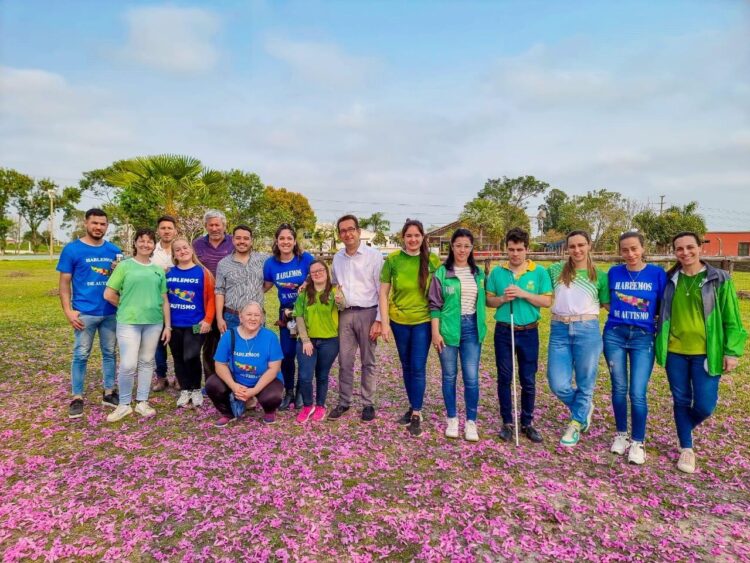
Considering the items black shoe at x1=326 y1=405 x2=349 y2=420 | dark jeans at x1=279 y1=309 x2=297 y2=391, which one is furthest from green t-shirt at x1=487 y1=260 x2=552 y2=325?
dark jeans at x1=279 y1=309 x2=297 y2=391

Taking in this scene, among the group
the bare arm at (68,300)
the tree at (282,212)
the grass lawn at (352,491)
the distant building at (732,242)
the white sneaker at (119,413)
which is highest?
the tree at (282,212)

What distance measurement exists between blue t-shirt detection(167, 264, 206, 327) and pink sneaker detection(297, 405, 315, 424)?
5.32ft

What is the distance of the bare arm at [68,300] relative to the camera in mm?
4695

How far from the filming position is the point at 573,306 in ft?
13.7

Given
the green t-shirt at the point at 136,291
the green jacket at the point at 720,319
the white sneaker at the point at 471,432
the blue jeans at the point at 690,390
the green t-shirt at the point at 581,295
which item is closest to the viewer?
the green jacket at the point at 720,319

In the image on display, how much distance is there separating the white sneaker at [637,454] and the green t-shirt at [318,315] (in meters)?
3.16

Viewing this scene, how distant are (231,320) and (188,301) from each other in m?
0.53

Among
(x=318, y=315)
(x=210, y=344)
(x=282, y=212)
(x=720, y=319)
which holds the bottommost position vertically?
(x=210, y=344)

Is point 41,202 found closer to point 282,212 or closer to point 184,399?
point 282,212

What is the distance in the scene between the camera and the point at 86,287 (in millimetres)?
4797

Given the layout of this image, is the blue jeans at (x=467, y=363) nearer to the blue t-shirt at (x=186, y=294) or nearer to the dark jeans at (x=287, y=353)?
the dark jeans at (x=287, y=353)

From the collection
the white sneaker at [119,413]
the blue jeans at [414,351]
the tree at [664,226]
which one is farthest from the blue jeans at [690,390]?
the tree at [664,226]

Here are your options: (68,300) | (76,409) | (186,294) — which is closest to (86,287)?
(68,300)

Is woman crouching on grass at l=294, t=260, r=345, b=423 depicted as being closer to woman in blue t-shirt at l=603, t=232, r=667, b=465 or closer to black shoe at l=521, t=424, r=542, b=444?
black shoe at l=521, t=424, r=542, b=444
